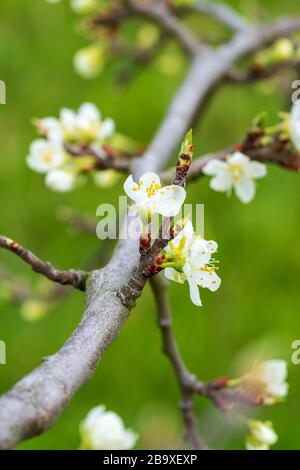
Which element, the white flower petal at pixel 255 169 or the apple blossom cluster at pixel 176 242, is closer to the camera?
the apple blossom cluster at pixel 176 242

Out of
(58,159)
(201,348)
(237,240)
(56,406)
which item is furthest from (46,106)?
(56,406)

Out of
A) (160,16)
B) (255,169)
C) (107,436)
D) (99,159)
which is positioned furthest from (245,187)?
(160,16)

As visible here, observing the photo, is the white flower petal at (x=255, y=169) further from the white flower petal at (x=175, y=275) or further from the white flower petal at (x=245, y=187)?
the white flower petal at (x=175, y=275)

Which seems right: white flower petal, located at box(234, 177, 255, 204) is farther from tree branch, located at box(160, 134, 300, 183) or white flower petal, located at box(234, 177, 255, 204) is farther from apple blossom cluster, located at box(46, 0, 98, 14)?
apple blossom cluster, located at box(46, 0, 98, 14)

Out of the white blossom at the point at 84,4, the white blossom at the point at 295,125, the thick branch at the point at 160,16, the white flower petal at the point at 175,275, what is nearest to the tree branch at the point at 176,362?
the white flower petal at the point at 175,275

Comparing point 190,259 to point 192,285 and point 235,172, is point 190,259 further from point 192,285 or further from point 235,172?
point 235,172

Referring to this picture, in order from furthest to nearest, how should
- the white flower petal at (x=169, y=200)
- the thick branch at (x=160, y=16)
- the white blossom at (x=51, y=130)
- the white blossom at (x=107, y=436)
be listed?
the thick branch at (x=160, y=16) → the white blossom at (x=51, y=130) → the white blossom at (x=107, y=436) → the white flower petal at (x=169, y=200)
